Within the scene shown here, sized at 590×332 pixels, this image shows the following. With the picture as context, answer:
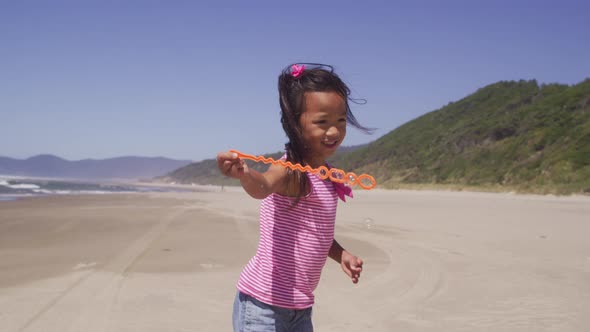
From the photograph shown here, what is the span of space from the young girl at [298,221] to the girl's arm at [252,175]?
131mm

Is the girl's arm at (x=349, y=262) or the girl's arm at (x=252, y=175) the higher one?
the girl's arm at (x=252, y=175)

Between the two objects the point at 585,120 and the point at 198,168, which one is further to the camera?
the point at 198,168

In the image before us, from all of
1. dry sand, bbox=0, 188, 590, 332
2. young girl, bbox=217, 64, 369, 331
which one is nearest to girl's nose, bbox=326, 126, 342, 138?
young girl, bbox=217, 64, 369, 331

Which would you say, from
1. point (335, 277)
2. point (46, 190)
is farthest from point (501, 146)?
point (46, 190)

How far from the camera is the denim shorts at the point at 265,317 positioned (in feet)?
6.31

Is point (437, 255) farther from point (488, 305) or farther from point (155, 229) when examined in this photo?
point (155, 229)

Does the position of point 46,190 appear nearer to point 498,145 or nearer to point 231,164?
point 498,145

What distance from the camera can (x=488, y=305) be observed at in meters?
4.38

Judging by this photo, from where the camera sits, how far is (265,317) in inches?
75.8

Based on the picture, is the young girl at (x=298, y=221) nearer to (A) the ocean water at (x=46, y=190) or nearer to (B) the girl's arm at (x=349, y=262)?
(B) the girl's arm at (x=349, y=262)

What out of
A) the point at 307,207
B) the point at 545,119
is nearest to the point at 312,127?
the point at 307,207

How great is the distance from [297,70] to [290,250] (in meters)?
0.72

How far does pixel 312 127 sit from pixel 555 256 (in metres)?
5.92

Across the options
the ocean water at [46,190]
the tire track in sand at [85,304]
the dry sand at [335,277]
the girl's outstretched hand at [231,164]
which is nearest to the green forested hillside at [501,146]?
the dry sand at [335,277]
